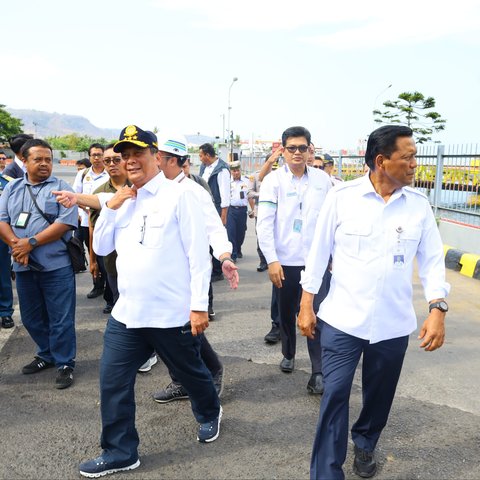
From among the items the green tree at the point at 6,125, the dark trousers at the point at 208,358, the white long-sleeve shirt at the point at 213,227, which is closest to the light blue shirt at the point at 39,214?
the white long-sleeve shirt at the point at 213,227

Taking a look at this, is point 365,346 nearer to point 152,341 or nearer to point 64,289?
point 152,341

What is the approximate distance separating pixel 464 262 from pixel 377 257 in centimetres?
658

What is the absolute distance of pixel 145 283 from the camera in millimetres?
2734

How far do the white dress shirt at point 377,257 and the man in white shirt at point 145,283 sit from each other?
715 mm

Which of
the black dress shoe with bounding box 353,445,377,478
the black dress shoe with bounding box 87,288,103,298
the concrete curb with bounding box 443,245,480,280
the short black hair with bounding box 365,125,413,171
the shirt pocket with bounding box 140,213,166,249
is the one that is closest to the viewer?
the short black hair with bounding box 365,125,413,171

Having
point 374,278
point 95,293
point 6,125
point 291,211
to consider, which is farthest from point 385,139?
point 6,125

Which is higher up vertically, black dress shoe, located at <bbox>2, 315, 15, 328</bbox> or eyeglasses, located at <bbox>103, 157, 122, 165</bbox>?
eyeglasses, located at <bbox>103, 157, 122, 165</bbox>

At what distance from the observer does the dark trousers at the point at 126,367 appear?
2.78m

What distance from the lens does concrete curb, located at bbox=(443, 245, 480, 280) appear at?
8.07 m

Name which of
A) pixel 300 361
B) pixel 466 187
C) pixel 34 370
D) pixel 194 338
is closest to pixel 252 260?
pixel 466 187

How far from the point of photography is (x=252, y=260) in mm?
9453

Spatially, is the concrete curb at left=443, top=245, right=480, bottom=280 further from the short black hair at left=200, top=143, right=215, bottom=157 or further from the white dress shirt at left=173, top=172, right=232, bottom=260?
the white dress shirt at left=173, top=172, right=232, bottom=260

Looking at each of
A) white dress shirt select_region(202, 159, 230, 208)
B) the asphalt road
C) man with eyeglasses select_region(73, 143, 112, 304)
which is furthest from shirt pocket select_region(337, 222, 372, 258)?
white dress shirt select_region(202, 159, 230, 208)

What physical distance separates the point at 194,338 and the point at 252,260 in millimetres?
6543
